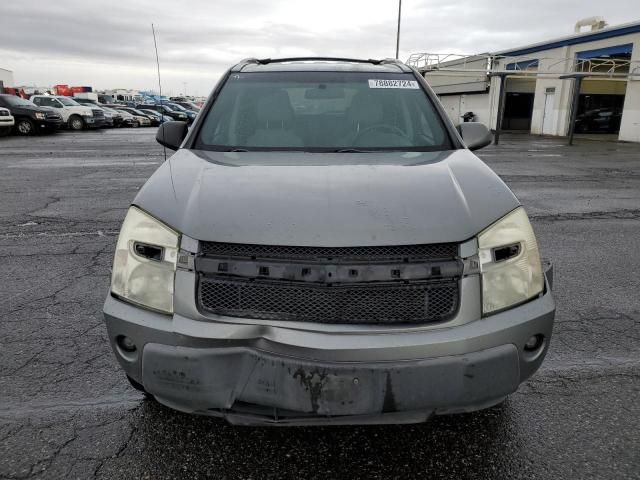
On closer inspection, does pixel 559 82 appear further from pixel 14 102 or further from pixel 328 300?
pixel 328 300

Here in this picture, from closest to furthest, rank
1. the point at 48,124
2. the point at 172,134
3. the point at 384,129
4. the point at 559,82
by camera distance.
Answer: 1. the point at 384,129
2. the point at 172,134
3. the point at 48,124
4. the point at 559,82

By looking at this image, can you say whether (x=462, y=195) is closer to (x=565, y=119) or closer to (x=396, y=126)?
(x=396, y=126)

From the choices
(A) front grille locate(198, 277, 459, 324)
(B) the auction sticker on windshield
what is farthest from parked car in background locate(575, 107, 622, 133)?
(A) front grille locate(198, 277, 459, 324)

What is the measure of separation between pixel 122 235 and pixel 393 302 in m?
1.23

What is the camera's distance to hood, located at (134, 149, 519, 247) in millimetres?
2029

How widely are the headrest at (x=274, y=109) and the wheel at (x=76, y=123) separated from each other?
2961cm

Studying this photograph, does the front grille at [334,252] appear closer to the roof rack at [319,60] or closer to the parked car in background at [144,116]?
the roof rack at [319,60]

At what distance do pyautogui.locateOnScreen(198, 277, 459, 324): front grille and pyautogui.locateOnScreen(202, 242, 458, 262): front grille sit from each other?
0.11 metres

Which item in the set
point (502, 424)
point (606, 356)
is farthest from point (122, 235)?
Result: point (606, 356)

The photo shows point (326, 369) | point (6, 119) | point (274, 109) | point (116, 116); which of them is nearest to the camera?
point (326, 369)

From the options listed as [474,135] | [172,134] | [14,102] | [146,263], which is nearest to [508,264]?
[146,263]

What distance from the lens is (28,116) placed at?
2350cm

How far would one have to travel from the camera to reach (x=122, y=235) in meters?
2.23

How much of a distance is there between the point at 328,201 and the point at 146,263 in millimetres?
823
